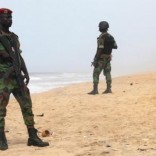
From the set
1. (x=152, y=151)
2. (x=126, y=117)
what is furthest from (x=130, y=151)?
(x=126, y=117)

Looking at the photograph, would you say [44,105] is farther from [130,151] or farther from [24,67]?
[130,151]

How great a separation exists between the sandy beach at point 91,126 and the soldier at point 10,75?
373mm

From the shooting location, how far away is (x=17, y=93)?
641cm

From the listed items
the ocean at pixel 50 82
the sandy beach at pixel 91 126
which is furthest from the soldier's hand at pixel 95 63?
the ocean at pixel 50 82

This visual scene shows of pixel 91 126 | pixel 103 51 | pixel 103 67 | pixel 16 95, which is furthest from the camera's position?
pixel 103 67

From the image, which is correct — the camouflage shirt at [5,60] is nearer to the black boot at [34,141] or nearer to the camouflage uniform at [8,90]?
the camouflage uniform at [8,90]

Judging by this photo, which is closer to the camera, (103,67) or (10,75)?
(10,75)

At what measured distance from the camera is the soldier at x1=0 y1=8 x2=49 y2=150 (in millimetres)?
6305

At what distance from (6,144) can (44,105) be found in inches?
182

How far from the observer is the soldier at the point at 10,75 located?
6.30m

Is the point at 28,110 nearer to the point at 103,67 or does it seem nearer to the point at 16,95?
the point at 16,95

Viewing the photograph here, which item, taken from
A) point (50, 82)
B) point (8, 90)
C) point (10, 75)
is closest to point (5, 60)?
point (10, 75)

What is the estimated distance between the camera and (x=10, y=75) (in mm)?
6371

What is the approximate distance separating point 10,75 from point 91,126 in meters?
2.08
